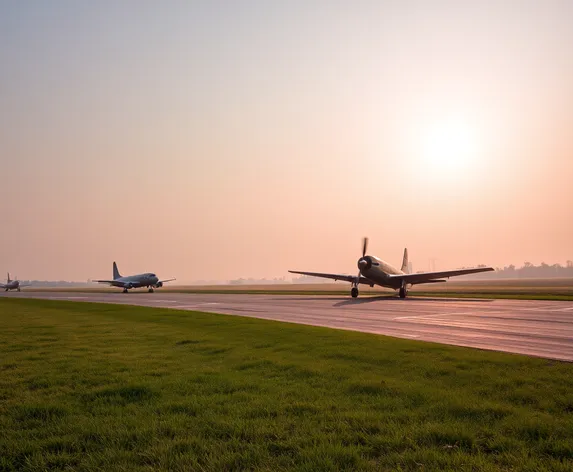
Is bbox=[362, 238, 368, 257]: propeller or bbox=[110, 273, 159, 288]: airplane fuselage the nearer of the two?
bbox=[362, 238, 368, 257]: propeller

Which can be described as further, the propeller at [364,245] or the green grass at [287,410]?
the propeller at [364,245]

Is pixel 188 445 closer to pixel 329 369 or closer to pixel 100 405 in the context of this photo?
pixel 100 405

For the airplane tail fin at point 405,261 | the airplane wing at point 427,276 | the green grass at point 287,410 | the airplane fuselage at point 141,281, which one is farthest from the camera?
the airplane fuselage at point 141,281

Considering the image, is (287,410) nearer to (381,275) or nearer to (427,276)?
(381,275)

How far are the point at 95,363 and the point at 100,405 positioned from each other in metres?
4.00

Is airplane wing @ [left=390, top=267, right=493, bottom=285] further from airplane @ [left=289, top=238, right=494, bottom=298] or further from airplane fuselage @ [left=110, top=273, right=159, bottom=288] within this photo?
airplane fuselage @ [left=110, top=273, right=159, bottom=288]

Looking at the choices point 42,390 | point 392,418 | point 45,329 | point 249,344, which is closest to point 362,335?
point 249,344

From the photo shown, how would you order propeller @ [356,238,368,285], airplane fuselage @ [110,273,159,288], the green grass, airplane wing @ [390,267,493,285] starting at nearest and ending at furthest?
the green grass < propeller @ [356,238,368,285] < airplane wing @ [390,267,493,285] < airplane fuselage @ [110,273,159,288]

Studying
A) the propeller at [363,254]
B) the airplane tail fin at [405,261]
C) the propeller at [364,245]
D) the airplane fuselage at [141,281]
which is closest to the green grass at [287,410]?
the propeller at [363,254]

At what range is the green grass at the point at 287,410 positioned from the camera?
208 inches

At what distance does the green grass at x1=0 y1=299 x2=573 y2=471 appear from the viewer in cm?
528

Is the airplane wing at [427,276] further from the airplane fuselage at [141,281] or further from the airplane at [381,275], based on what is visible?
the airplane fuselage at [141,281]

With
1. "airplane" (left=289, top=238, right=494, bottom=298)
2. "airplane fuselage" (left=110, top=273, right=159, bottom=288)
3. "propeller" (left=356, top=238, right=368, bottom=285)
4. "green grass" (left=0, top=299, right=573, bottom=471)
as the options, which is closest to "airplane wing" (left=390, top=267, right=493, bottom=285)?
"airplane" (left=289, top=238, right=494, bottom=298)

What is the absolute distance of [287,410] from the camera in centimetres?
706
